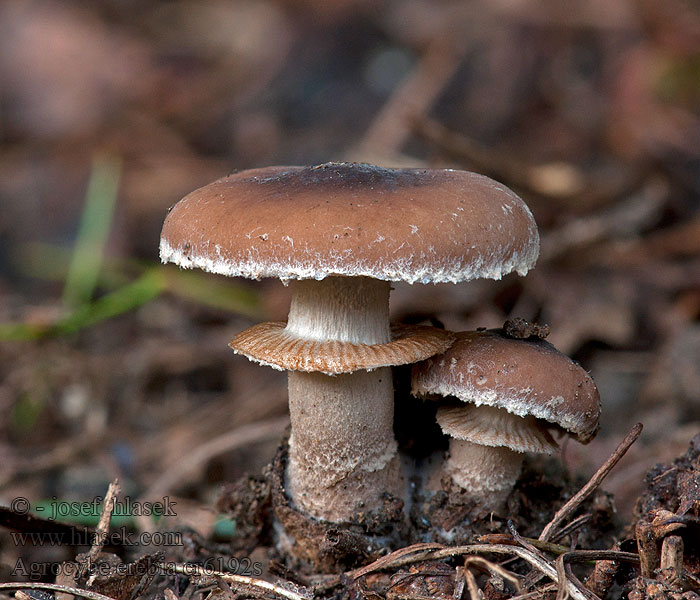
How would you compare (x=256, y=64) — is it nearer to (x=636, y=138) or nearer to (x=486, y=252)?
(x=636, y=138)

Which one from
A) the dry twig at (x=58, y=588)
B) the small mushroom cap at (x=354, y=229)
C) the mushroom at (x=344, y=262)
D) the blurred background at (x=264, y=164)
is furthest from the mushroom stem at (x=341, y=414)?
the dry twig at (x=58, y=588)

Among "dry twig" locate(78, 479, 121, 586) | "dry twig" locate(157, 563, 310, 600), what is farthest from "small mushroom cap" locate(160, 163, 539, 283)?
"dry twig" locate(157, 563, 310, 600)

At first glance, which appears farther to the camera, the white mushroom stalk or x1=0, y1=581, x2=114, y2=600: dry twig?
the white mushroom stalk

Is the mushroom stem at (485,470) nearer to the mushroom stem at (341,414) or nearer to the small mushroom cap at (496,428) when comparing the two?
the small mushroom cap at (496,428)

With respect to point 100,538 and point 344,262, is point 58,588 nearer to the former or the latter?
point 100,538

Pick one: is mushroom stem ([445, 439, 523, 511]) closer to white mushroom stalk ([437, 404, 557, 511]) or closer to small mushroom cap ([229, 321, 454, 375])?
white mushroom stalk ([437, 404, 557, 511])

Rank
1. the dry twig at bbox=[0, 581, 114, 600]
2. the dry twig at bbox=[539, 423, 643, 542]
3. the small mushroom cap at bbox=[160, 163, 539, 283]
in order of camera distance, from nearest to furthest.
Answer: the small mushroom cap at bbox=[160, 163, 539, 283] → the dry twig at bbox=[0, 581, 114, 600] → the dry twig at bbox=[539, 423, 643, 542]
